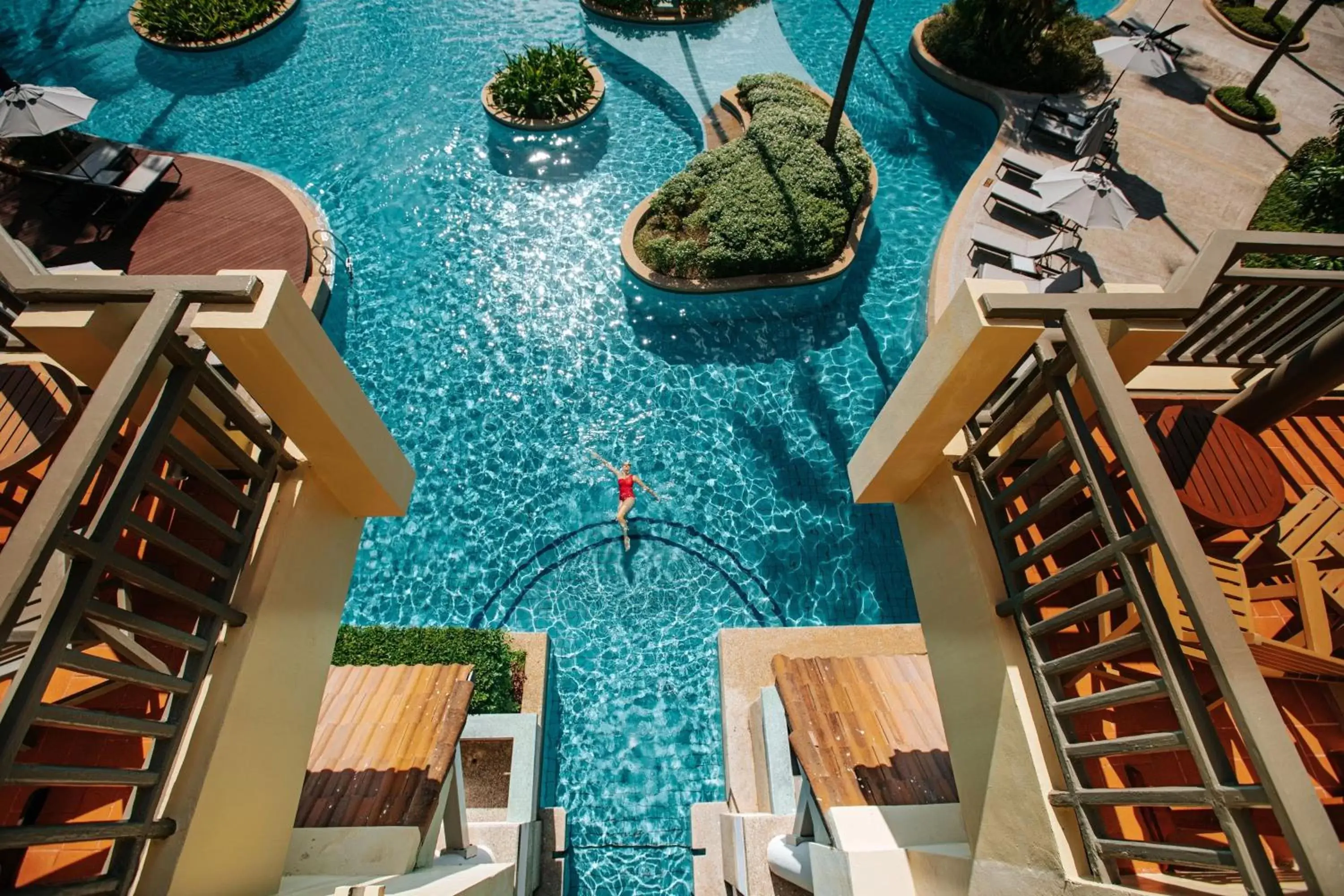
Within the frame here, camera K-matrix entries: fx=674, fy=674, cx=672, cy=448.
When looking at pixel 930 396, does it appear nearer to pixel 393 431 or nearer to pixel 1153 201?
pixel 393 431

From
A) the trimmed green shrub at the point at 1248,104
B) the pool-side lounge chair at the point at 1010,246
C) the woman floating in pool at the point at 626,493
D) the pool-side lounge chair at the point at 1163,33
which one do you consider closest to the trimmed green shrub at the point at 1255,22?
the pool-side lounge chair at the point at 1163,33

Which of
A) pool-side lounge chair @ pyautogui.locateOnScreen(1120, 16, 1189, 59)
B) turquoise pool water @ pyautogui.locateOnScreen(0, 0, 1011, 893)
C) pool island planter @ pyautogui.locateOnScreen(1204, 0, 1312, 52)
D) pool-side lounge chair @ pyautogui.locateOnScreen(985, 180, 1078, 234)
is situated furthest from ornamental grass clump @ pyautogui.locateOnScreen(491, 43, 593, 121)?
pool island planter @ pyautogui.locateOnScreen(1204, 0, 1312, 52)

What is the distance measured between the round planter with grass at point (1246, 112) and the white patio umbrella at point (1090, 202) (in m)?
7.42

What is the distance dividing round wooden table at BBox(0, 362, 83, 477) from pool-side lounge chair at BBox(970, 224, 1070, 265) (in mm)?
13725

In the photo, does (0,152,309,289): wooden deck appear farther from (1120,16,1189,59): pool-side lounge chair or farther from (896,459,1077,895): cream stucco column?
(1120,16,1189,59): pool-side lounge chair

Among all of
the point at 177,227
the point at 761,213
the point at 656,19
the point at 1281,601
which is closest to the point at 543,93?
the point at 656,19

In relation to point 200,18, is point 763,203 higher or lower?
lower

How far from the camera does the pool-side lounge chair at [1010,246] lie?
13164 mm

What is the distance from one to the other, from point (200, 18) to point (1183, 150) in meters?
25.5

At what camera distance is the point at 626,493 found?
36.3 ft

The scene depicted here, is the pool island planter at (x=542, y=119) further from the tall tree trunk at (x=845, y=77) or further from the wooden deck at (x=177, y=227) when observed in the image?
the tall tree trunk at (x=845, y=77)

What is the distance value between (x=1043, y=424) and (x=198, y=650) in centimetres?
553

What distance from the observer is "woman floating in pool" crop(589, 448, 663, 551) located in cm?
1105

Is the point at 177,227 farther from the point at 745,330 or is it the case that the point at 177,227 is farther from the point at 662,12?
the point at 662,12
